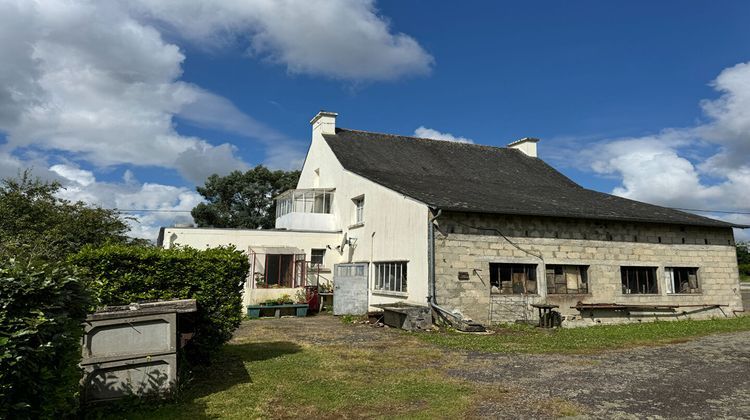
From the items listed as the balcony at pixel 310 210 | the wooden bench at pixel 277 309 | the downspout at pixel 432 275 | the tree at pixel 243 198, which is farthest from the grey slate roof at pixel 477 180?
the tree at pixel 243 198

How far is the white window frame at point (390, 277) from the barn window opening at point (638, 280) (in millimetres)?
7678

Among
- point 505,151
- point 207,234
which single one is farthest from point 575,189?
point 207,234

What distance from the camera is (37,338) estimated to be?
4.02m

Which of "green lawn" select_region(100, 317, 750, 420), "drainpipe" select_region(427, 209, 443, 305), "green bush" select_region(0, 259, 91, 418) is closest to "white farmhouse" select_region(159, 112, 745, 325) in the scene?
"drainpipe" select_region(427, 209, 443, 305)

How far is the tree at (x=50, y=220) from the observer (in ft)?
61.7

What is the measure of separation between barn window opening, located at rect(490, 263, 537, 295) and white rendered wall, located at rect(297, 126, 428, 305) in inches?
95.1

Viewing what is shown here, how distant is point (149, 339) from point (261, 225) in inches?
1427

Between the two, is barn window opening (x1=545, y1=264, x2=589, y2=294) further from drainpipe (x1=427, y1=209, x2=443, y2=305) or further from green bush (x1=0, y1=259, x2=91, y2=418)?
green bush (x1=0, y1=259, x2=91, y2=418)

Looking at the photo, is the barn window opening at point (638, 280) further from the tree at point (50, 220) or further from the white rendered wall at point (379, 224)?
the tree at point (50, 220)

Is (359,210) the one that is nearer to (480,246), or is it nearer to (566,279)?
(480,246)

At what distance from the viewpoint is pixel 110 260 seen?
773cm

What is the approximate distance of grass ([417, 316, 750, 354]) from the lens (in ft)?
34.5

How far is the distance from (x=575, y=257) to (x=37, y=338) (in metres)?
15.1

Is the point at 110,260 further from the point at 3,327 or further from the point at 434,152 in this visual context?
the point at 434,152
